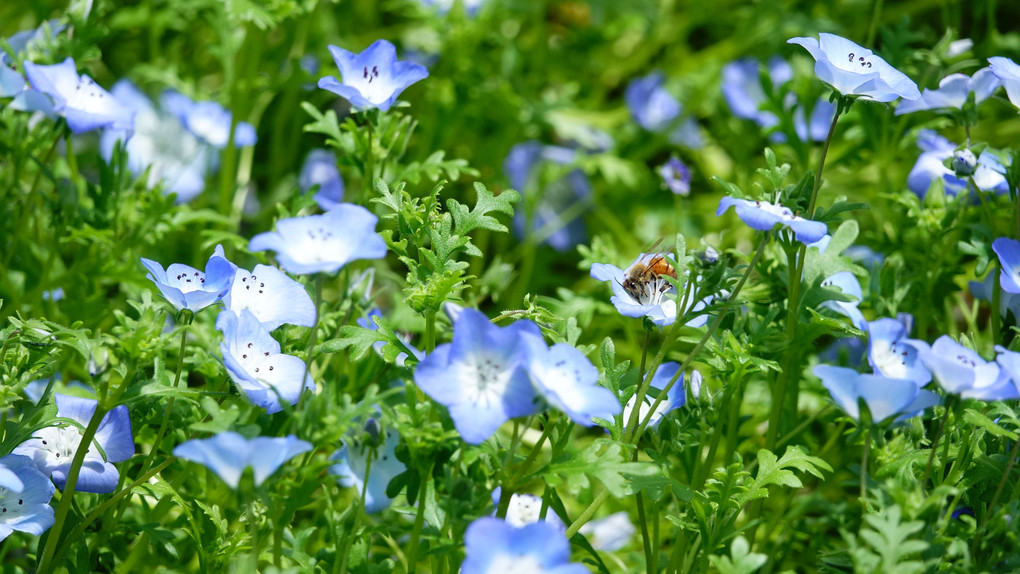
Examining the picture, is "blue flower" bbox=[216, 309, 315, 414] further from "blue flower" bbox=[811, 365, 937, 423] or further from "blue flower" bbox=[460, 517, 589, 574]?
"blue flower" bbox=[811, 365, 937, 423]

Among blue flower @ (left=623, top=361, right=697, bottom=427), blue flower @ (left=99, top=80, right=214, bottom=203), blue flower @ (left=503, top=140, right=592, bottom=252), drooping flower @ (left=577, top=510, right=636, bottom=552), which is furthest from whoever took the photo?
blue flower @ (left=503, top=140, right=592, bottom=252)

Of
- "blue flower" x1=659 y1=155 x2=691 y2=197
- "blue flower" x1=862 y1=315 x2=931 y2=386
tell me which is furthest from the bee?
"blue flower" x1=659 y1=155 x2=691 y2=197

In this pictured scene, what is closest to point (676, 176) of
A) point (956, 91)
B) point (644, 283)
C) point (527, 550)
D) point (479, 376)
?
point (956, 91)

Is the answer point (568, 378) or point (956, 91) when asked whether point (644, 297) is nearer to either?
point (568, 378)

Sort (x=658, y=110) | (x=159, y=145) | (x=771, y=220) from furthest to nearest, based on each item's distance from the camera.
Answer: (x=658, y=110) < (x=159, y=145) < (x=771, y=220)

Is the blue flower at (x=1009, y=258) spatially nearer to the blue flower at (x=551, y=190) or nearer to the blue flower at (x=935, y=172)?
the blue flower at (x=935, y=172)

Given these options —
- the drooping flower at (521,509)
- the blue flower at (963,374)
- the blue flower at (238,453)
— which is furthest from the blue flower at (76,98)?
the blue flower at (963,374)
